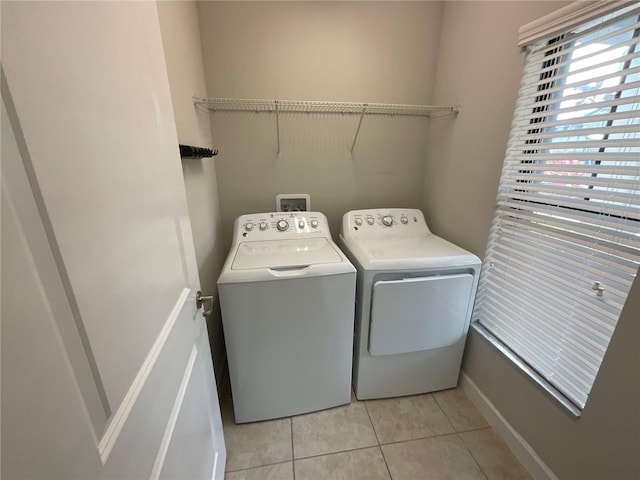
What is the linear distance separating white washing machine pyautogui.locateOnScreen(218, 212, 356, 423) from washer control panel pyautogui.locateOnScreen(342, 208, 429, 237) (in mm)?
291

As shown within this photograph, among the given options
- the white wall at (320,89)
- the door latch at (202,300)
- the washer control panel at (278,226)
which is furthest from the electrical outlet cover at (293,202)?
the door latch at (202,300)

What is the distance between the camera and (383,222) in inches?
77.0

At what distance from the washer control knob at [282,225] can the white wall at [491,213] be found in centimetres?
113

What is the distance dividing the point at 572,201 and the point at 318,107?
1.53m

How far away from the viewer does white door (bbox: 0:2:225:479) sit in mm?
303

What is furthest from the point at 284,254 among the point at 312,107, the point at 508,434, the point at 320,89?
the point at 508,434

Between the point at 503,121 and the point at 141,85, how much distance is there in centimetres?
162

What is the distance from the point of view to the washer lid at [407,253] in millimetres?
1473

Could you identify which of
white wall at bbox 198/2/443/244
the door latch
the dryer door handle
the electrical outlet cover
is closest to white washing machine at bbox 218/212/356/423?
the dryer door handle

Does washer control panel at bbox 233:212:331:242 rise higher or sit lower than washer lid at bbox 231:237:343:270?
higher

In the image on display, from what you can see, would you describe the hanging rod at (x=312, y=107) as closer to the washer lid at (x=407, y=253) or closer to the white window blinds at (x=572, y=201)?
the white window blinds at (x=572, y=201)

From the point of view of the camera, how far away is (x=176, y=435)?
0.74 metres

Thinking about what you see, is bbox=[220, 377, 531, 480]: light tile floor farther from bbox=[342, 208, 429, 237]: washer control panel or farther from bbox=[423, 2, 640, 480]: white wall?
bbox=[342, 208, 429, 237]: washer control panel

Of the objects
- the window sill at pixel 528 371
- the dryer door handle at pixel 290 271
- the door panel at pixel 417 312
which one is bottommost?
the window sill at pixel 528 371
